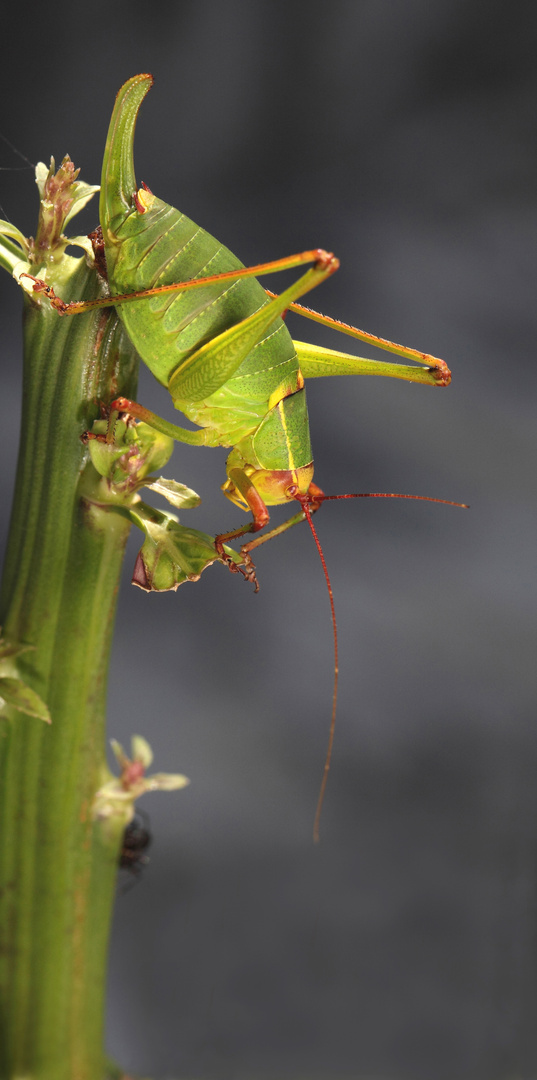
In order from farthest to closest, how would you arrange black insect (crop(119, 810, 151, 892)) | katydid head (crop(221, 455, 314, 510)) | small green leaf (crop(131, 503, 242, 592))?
black insect (crop(119, 810, 151, 892)) → katydid head (crop(221, 455, 314, 510)) → small green leaf (crop(131, 503, 242, 592))

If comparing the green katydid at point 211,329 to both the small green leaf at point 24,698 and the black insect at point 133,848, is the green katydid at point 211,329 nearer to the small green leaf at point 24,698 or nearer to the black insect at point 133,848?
the small green leaf at point 24,698

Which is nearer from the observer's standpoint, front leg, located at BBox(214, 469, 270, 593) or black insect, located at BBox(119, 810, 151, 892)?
front leg, located at BBox(214, 469, 270, 593)

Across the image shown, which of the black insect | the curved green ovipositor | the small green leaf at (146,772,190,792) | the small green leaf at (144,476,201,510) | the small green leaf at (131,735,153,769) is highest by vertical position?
the curved green ovipositor

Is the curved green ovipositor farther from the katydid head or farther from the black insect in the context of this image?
the black insect

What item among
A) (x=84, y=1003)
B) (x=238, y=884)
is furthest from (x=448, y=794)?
(x=84, y=1003)

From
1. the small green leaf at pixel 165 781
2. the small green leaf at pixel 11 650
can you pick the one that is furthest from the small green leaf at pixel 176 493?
the small green leaf at pixel 165 781

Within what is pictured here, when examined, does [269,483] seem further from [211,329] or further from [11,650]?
[11,650]

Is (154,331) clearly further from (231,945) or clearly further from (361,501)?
(231,945)

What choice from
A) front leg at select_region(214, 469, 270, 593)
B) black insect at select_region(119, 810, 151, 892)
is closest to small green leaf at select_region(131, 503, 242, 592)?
front leg at select_region(214, 469, 270, 593)
